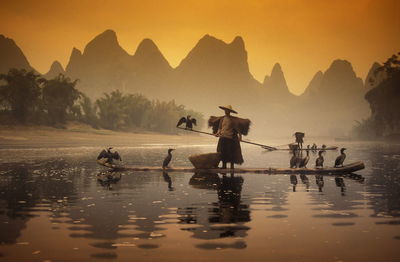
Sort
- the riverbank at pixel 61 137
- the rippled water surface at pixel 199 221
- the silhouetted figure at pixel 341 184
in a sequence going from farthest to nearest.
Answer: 1. the riverbank at pixel 61 137
2. the silhouetted figure at pixel 341 184
3. the rippled water surface at pixel 199 221

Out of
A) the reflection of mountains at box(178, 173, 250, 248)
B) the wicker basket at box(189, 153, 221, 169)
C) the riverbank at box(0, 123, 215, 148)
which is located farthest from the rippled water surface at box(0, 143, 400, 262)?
the riverbank at box(0, 123, 215, 148)

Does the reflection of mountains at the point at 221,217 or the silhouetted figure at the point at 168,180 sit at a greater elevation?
the silhouetted figure at the point at 168,180

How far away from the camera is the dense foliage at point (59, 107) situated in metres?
62.6

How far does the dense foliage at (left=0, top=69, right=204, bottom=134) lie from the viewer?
62.6 m

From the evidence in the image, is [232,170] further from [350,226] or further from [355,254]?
[355,254]

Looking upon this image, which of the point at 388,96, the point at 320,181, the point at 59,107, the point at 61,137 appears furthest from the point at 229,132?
the point at 388,96

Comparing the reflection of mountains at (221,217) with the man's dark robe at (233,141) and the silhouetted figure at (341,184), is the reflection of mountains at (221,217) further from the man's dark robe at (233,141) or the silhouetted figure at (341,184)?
the man's dark robe at (233,141)

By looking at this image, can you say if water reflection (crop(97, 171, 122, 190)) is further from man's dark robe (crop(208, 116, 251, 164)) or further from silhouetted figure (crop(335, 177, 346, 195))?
silhouetted figure (crop(335, 177, 346, 195))

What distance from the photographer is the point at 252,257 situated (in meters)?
7.02

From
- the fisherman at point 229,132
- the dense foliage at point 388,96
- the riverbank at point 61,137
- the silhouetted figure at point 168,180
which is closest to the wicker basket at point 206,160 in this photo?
the fisherman at point 229,132

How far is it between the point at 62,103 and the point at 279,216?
204 feet

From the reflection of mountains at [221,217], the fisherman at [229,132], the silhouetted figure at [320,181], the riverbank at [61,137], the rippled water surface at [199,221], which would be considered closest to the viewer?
the rippled water surface at [199,221]

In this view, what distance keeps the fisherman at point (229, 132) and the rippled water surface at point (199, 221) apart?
341cm

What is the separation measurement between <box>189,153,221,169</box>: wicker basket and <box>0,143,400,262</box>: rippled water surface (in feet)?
10.5
